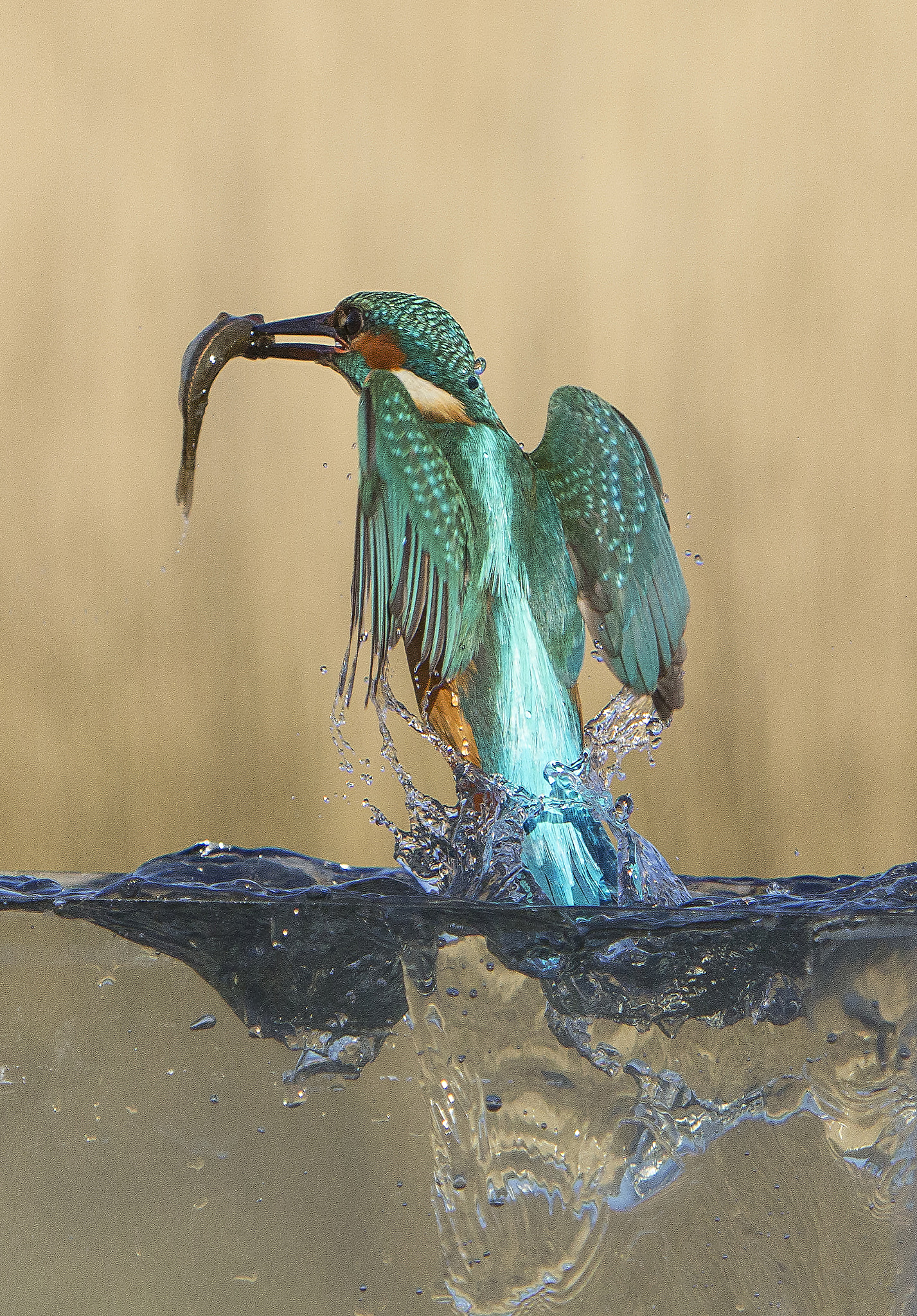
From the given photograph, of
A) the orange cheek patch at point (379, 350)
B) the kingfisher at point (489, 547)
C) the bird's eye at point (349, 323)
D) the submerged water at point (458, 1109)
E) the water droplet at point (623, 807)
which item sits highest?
the bird's eye at point (349, 323)

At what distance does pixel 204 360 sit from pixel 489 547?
0.70 feet

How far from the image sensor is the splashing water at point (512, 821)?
747 mm

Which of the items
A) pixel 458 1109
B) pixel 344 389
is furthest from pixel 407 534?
pixel 344 389

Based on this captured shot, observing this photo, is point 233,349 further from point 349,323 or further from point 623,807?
point 623,807

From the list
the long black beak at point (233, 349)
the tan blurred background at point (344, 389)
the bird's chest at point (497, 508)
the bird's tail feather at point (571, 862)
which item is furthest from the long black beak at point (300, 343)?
the tan blurred background at point (344, 389)

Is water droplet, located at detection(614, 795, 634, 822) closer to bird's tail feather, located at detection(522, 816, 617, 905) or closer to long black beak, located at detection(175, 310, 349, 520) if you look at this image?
bird's tail feather, located at detection(522, 816, 617, 905)

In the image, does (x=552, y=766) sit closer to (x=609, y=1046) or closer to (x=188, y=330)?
(x=609, y=1046)

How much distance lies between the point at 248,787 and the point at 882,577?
27.2 inches

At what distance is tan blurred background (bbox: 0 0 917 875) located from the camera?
4.51 ft

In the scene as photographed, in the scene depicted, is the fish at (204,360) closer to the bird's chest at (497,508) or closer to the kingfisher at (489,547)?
the kingfisher at (489,547)

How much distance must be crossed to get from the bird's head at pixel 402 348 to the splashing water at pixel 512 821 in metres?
0.17

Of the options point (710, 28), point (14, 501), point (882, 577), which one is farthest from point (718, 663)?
point (14, 501)

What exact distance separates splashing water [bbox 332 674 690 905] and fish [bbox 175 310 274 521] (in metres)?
0.20

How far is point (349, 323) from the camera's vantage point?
802 millimetres
